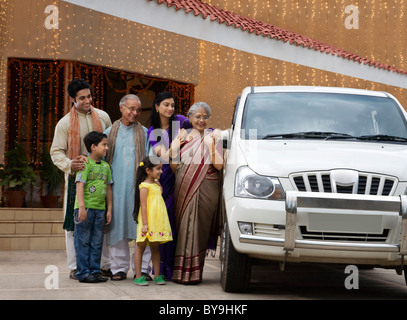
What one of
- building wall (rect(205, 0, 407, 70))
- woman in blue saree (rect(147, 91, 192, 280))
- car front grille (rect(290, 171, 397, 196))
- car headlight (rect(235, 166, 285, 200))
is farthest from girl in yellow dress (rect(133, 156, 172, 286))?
building wall (rect(205, 0, 407, 70))

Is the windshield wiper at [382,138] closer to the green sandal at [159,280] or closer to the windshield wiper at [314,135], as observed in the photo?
the windshield wiper at [314,135]

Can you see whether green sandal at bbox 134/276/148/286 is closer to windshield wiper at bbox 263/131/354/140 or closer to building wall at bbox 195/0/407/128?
windshield wiper at bbox 263/131/354/140

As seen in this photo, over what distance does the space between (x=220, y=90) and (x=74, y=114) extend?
7981 millimetres

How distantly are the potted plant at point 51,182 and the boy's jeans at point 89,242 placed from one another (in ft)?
16.8

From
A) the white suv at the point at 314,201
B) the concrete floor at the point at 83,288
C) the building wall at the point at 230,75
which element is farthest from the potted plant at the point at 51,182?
the white suv at the point at 314,201

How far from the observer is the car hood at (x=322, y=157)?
4895mm

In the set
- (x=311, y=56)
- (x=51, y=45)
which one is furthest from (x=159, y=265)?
(x=311, y=56)

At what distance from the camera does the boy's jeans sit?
6109mm

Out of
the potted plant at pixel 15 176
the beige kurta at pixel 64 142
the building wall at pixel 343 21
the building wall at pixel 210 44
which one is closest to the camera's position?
the beige kurta at pixel 64 142

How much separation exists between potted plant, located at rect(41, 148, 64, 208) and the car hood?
643 centimetres

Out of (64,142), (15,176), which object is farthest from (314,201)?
(15,176)

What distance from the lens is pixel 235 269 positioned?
529 centimetres

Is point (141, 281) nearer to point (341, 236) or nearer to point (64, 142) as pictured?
point (64, 142)

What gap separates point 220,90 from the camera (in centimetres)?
1430
